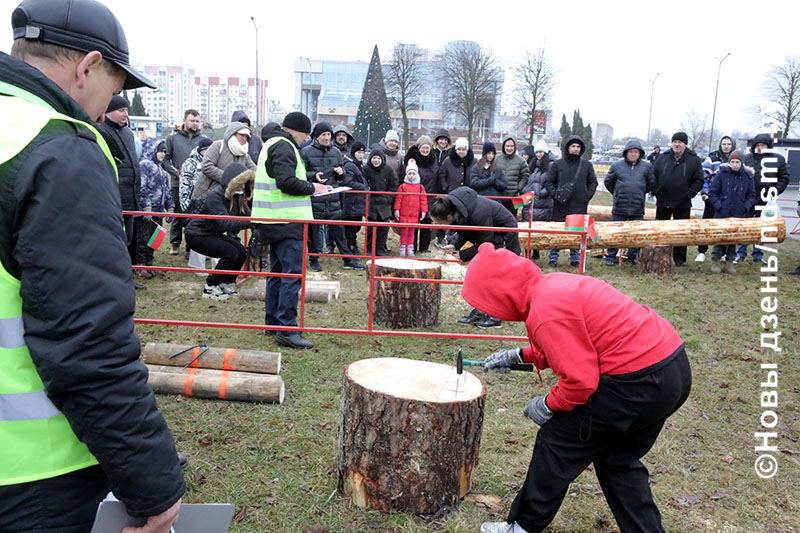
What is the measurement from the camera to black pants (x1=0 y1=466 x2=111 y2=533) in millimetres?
1248

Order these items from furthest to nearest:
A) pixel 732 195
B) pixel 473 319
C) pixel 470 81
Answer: pixel 470 81, pixel 732 195, pixel 473 319

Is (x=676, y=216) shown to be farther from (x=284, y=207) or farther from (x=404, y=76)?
(x=404, y=76)

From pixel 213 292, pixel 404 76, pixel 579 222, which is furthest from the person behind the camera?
pixel 404 76

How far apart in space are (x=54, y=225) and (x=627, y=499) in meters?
2.59

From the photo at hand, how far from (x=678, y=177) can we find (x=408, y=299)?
19.9 ft

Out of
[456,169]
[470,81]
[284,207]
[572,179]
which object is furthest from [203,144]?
[470,81]

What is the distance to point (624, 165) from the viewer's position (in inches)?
408

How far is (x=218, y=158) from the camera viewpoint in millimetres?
7566

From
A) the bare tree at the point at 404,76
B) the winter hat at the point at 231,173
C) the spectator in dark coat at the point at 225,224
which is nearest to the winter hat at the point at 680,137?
the spectator in dark coat at the point at 225,224

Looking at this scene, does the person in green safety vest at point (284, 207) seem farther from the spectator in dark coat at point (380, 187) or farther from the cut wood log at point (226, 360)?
the spectator in dark coat at point (380, 187)

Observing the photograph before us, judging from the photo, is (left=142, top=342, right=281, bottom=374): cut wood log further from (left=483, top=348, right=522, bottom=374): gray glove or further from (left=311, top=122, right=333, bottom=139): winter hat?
(left=311, top=122, right=333, bottom=139): winter hat

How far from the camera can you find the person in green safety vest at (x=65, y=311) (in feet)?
3.82

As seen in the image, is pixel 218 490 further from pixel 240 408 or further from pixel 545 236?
pixel 545 236

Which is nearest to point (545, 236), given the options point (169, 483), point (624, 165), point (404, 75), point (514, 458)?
point (624, 165)
